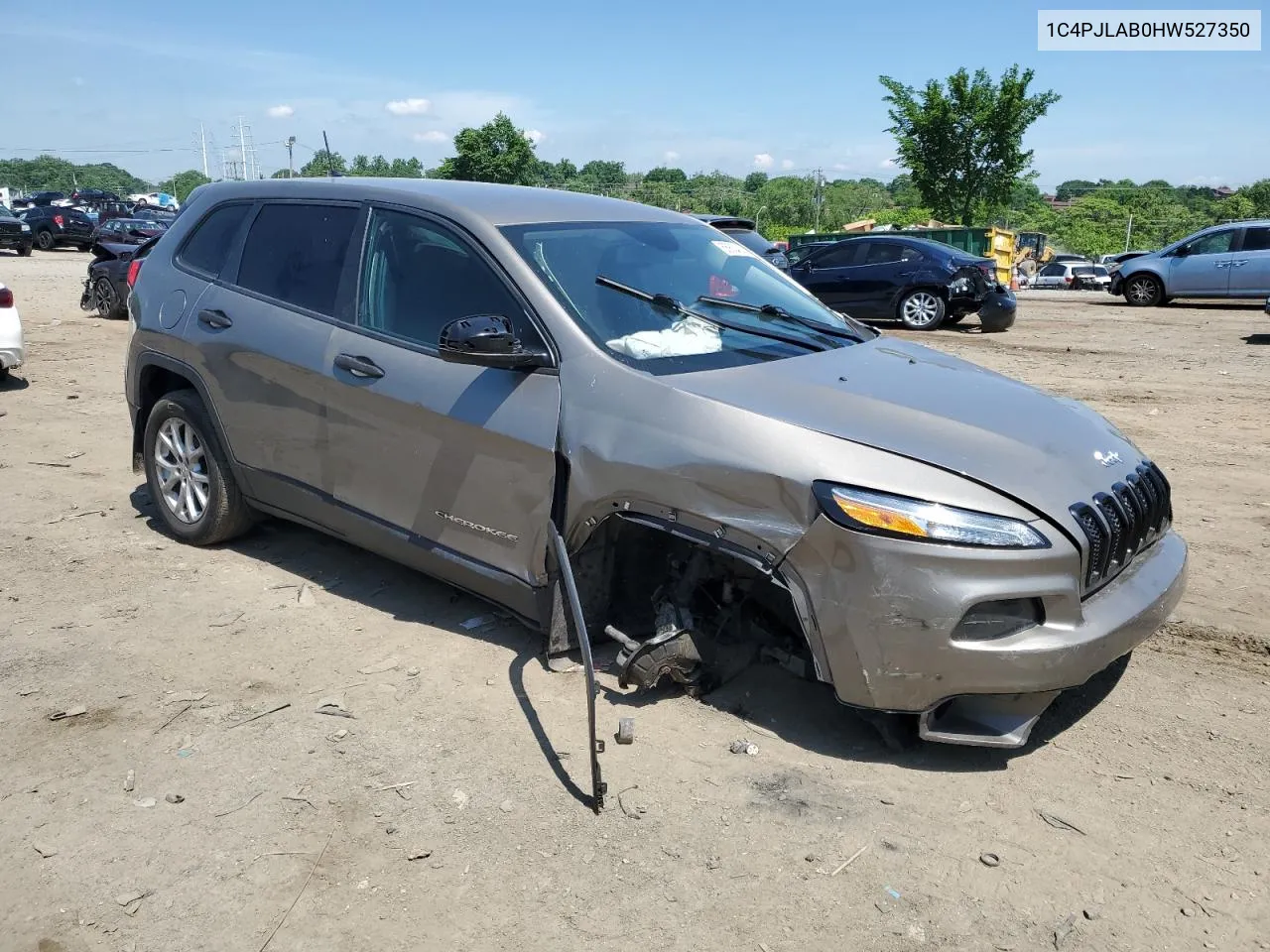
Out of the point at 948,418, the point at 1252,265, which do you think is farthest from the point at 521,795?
the point at 1252,265

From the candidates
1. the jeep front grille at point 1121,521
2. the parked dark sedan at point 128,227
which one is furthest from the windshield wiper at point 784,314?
the parked dark sedan at point 128,227

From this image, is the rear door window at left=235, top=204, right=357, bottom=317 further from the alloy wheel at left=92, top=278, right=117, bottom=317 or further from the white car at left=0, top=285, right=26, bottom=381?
the alloy wheel at left=92, top=278, right=117, bottom=317

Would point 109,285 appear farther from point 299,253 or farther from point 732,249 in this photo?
point 732,249

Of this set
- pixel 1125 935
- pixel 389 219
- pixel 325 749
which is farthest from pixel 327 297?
pixel 1125 935

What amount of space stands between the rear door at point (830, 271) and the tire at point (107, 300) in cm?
1019

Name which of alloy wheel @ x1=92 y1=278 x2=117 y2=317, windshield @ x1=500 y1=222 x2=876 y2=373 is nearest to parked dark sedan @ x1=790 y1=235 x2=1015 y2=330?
alloy wheel @ x1=92 y1=278 x2=117 y2=317

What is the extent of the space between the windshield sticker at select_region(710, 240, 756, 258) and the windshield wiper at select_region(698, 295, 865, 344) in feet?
1.24

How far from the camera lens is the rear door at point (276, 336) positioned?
4.44 metres

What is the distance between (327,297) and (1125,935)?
368cm

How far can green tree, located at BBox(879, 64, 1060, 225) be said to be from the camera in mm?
37312

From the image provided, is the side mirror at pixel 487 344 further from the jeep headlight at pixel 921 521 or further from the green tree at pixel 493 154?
the green tree at pixel 493 154

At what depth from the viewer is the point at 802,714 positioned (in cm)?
368

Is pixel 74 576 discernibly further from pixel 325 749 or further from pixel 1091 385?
pixel 1091 385

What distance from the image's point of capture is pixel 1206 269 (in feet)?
63.2
